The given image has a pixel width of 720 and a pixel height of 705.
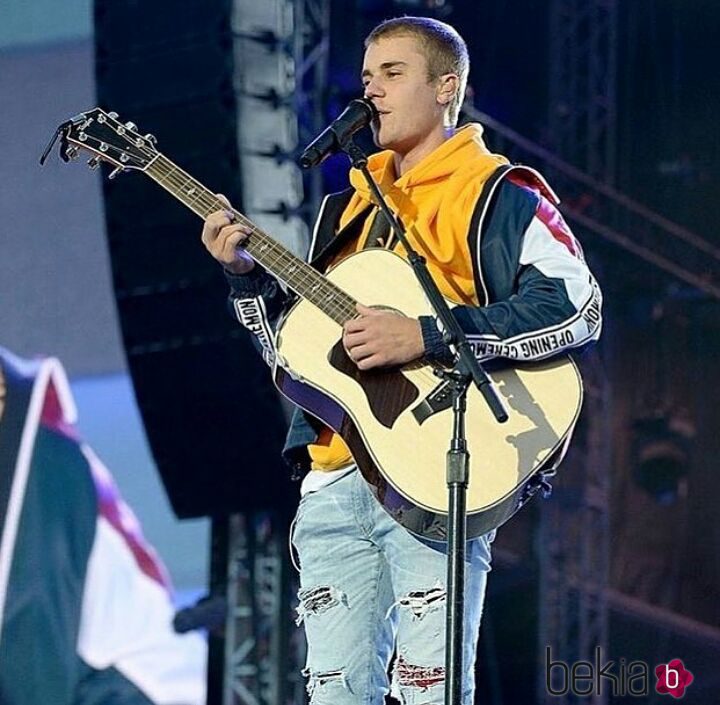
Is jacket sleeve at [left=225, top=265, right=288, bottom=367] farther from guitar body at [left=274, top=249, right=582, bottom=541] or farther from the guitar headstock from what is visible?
the guitar headstock

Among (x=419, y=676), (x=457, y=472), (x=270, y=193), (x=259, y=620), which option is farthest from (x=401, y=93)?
(x=259, y=620)

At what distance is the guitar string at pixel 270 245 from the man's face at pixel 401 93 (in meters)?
0.30

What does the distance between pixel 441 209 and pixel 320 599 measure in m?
0.77

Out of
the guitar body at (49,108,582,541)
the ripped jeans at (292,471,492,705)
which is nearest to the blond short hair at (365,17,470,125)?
the guitar body at (49,108,582,541)

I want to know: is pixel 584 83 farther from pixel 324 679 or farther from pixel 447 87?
pixel 324 679

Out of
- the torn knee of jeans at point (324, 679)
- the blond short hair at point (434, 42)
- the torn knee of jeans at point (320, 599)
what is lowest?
the torn knee of jeans at point (324, 679)

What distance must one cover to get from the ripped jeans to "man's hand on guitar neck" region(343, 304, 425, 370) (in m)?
0.24

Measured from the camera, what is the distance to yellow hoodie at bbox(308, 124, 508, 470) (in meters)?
2.78

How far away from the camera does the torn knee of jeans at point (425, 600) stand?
8.55 feet

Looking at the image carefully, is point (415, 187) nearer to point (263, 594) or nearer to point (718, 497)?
point (718, 497)

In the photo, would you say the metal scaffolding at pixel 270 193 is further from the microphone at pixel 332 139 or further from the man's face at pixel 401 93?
the microphone at pixel 332 139

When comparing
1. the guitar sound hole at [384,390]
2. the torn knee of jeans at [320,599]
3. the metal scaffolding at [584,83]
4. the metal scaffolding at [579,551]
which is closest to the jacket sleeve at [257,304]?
the guitar sound hole at [384,390]

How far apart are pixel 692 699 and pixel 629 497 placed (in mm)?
621

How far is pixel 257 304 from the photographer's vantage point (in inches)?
112
